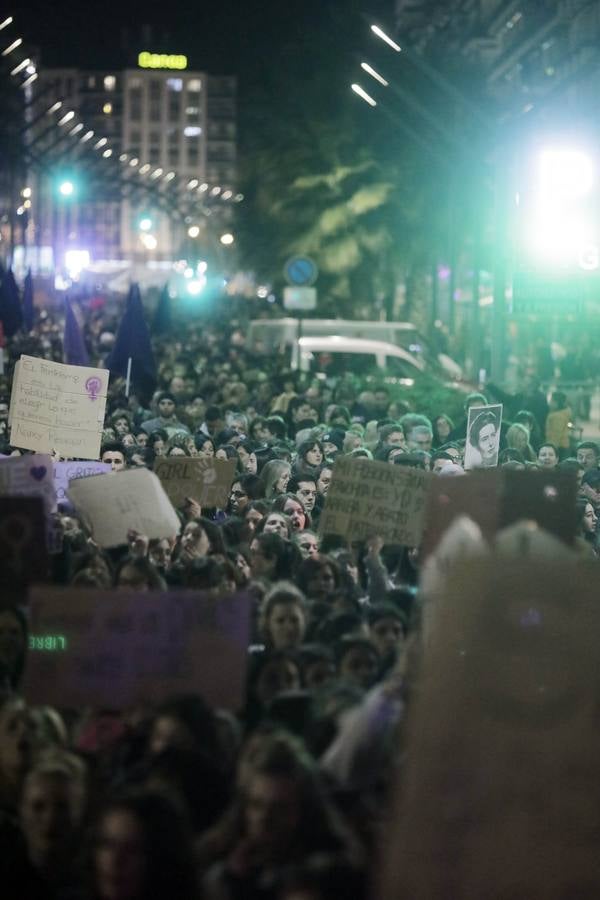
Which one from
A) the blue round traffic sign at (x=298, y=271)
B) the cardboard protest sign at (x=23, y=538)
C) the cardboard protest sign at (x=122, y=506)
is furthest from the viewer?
the blue round traffic sign at (x=298, y=271)

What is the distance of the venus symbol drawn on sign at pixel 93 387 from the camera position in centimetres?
1233

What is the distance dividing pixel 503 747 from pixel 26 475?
4.52 meters

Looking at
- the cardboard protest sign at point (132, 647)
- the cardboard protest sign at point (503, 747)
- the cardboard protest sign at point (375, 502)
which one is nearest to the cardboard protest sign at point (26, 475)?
the cardboard protest sign at point (375, 502)

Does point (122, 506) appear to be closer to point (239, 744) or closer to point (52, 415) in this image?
point (52, 415)

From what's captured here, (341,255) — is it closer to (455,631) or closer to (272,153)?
(272,153)

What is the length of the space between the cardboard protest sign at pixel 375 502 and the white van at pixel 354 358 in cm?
2187

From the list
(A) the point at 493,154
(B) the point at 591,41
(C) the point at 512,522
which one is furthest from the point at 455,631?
(B) the point at 591,41

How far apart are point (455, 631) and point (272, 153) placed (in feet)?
156

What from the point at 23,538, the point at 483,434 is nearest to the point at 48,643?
the point at 23,538

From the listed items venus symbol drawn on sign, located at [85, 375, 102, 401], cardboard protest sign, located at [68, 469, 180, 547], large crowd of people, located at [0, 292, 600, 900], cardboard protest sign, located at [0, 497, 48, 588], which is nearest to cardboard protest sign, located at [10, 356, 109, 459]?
venus symbol drawn on sign, located at [85, 375, 102, 401]

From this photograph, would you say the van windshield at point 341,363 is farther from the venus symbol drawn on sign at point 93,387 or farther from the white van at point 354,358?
the venus symbol drawn on sign at point 93,387

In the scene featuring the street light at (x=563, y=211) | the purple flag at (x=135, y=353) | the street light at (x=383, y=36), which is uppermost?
the street light at (x=383, y=36)

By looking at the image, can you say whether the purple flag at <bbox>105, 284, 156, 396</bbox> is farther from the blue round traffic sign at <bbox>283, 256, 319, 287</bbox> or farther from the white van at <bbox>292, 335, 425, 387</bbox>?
the white van at <bbox>292, 335, 425, 387</bbox>

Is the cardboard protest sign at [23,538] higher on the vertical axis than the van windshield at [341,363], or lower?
lower
